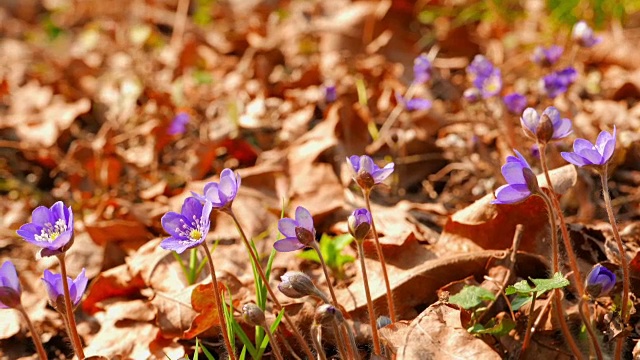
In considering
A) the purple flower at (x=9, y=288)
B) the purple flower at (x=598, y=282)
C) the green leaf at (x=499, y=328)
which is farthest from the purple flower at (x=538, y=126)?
the purple flower at (x=9, y=288)

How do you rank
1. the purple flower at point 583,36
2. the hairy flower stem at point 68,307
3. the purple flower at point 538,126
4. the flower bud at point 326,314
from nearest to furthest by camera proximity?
the flower bud at point 326,314
the hairy flower stem at point 68,307
the purple flower at point 538,126
the purple flower at point 583,36

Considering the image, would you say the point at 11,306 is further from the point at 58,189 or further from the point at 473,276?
the point at 58,189

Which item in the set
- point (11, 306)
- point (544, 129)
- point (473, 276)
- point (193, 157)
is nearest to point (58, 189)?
point (193, 157)

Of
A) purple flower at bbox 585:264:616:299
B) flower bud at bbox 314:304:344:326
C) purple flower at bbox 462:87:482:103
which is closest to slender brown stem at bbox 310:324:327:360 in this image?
flower bud at bbox 314:304:344:326

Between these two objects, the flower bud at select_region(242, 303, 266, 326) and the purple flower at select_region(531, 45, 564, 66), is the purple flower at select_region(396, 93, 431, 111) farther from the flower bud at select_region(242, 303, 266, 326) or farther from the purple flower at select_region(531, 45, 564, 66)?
the flower bud at select_region(242, 303, 266, 326)

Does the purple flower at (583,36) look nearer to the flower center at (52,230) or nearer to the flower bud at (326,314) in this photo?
the flower bud at (326,314)

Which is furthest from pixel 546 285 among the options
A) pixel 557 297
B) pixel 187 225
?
pixel 187 225
